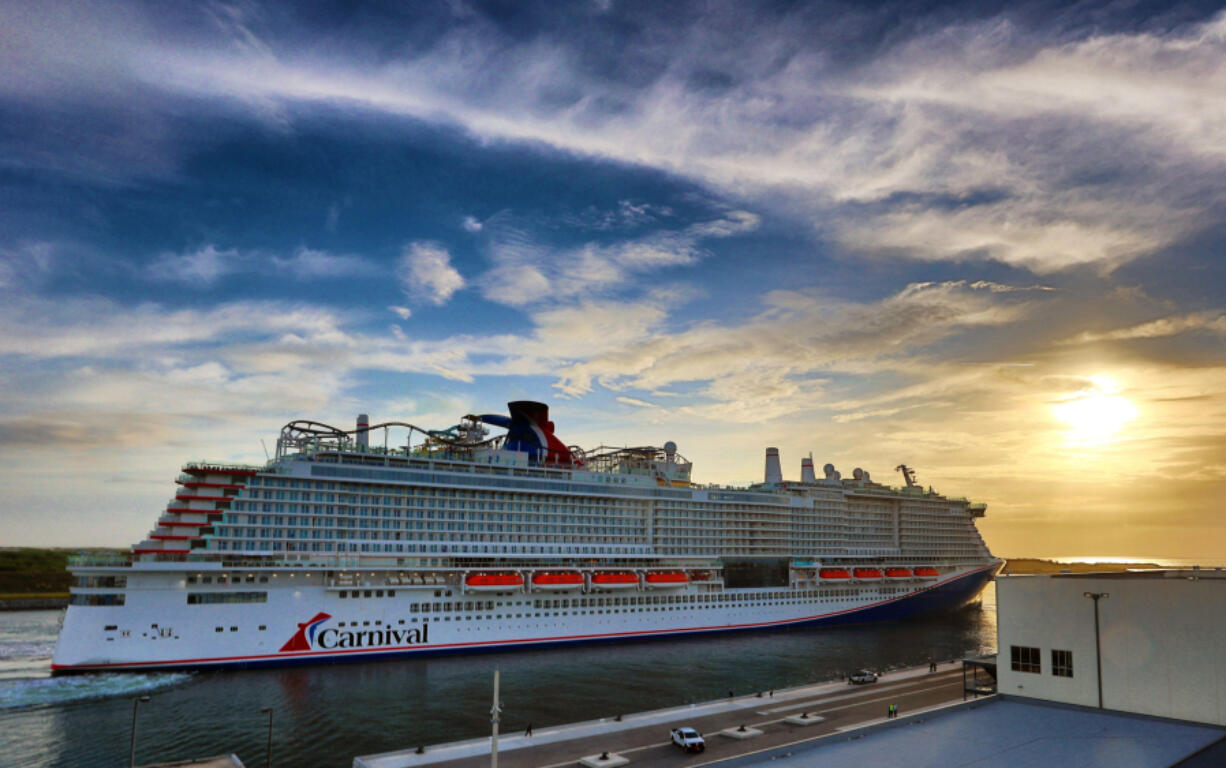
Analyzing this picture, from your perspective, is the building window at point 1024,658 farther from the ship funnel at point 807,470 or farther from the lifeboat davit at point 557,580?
the ship funnel at point 807,470

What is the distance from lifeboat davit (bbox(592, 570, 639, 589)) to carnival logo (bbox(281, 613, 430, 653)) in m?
17.3

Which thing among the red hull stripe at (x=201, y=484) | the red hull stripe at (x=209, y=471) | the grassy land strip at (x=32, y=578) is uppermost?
the red hull stripe at (x=209, y=471)

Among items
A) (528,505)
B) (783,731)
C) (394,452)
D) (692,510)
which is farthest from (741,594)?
(783,731)

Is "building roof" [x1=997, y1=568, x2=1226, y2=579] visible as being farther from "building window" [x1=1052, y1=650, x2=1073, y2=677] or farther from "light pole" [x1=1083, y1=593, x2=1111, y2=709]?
"building window" [x1=1052, y1=650, x2=1073, y2=677]

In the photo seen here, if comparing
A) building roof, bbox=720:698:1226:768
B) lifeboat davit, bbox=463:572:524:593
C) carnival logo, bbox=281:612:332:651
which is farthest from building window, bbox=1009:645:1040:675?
carnival logo, bbox=281:612:332:651

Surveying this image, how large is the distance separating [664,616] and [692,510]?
15281mm

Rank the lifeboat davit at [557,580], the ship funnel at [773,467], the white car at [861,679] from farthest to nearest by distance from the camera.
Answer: the ship funnel at [773,467] → the lifeboat davit at [557,580] → the white car at [861,679]

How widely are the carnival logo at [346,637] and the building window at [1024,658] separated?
43938 millimetres

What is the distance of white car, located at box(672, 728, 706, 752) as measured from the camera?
1246 inches

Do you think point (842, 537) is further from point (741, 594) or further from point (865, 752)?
point (865, 752)

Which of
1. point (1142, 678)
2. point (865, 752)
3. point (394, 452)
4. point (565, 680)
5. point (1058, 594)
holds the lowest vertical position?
point (565, 680)

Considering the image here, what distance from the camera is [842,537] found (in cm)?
9925

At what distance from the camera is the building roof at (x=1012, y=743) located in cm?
2584

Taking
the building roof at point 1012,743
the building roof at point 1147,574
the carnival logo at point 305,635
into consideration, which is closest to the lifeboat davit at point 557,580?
the carnival logo at point 305,635
